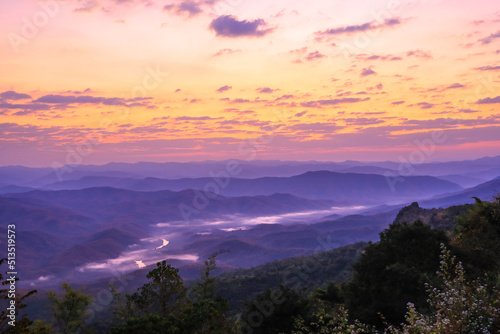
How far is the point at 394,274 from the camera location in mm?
20078

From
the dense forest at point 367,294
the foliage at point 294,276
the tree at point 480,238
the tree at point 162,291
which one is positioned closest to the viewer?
the dense forest at point 367,294

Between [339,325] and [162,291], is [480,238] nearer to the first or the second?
[339,325]

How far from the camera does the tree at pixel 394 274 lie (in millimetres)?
18969

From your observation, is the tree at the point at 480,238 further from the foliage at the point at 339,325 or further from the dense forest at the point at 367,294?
the foliage at the point at 339,325

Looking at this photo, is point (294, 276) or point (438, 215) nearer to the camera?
point (294, 276)

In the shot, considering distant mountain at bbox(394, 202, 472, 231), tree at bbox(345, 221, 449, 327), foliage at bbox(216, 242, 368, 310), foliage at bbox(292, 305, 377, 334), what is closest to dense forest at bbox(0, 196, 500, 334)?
tree at bbox(345, 221, 449, 327)

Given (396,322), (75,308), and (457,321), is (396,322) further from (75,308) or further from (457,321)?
(75,308)

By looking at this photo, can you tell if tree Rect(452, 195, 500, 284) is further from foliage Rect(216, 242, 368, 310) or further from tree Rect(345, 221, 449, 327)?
foliage Rect(216, 242, 368, 310)

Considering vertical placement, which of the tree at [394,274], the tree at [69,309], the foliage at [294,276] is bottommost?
the foliage at [294,276]

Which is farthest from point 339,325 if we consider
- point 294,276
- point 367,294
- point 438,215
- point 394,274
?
point 438,215

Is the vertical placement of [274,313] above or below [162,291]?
below

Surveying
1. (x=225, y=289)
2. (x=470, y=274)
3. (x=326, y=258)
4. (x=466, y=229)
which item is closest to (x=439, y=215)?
→ (x=326, y=258)

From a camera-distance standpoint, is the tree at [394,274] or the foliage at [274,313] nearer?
the tree at [394,274]

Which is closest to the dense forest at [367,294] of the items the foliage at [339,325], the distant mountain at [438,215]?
the foliage at [339,325]
